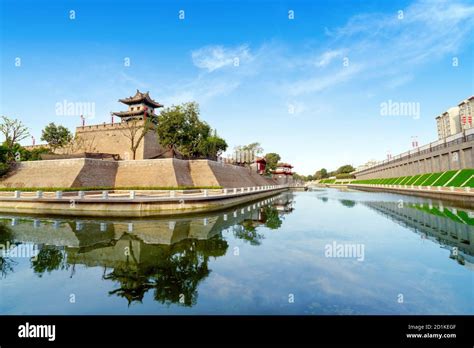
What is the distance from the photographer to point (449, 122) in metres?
77.1

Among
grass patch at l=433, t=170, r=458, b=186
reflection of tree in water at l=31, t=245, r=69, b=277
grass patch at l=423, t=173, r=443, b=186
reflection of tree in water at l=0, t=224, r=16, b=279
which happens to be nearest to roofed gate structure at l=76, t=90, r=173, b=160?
reflection of tree in water at l=0, t=224, r=16, b=279

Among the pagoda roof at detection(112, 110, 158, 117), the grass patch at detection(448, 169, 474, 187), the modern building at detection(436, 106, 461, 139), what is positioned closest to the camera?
the grass patch at detection(448, 169, 474, 187)

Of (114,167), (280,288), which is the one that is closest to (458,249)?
(280,288)

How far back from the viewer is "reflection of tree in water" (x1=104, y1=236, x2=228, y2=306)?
545cm

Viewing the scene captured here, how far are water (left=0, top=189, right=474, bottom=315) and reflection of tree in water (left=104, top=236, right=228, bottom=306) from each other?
0.09 feet

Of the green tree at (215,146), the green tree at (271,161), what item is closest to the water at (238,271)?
the green tree at (215,146)

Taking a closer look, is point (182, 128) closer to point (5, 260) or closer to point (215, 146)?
point (215, 146)

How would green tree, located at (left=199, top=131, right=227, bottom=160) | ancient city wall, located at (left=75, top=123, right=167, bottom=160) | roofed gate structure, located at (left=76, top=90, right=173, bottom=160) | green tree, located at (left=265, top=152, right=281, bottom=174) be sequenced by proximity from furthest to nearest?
green tree, located at (left=265, top=152, right=281, bottom=174) → green tree, located at (left=199, top=131, right=227, bottom=160) → ancient city wall, located at (left=75, top=123, right=167, bottom=160) → roofed gate structure, located at (left=76, top=90, right=173, bottom=160)

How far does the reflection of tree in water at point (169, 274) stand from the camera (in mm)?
5445

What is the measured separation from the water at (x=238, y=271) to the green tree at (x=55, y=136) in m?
40.2

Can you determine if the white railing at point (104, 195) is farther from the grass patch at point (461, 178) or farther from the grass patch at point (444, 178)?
the grass patch at point (444, 178)

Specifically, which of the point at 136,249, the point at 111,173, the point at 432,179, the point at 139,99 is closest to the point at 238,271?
the point at 136,249

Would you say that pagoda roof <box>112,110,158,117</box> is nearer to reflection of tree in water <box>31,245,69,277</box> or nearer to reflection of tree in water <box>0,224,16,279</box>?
reflection of tree in water <box>0,224,16,279</box>
